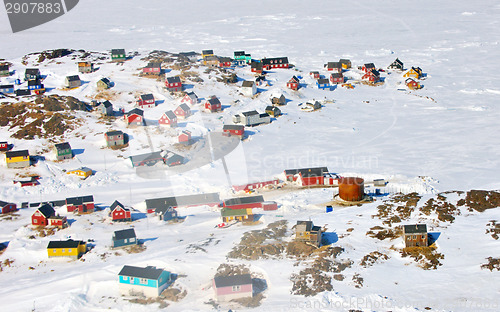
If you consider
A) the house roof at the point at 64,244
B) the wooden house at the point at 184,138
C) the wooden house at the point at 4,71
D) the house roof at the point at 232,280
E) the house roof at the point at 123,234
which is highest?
the wooden house at the point at 4,71

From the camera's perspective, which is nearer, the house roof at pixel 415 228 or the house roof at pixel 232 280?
the house roof at pixel 232 280

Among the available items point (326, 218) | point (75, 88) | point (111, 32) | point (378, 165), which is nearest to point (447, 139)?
point (378, 165)

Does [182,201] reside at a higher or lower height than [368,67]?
lower

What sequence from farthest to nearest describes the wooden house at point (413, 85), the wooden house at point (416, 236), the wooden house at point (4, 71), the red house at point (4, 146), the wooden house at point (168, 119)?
the wooden house at point (413, 85) → the wooden house at point (4, 71) → the wooden house at point (168, 119) → the red house at point (4, 146) → the wooden house at point (416, 236)

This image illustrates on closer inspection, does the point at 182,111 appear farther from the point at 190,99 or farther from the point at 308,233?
the point at 308,233

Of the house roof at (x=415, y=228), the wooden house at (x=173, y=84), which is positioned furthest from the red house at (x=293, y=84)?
the house roof at (x=415, y=228)

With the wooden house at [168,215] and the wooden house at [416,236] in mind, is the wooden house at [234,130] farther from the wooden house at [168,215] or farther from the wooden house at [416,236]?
the wooden house at [416,236]

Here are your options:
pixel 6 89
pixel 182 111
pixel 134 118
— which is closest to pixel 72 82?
pixel 6 89
